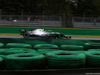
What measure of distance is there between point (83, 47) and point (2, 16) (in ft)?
48.9

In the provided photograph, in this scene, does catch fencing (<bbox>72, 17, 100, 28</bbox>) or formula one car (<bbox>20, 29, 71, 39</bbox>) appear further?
catch fencing (<bbox>72, 17, 100, 28</bbox>)

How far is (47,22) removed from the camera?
20.0m

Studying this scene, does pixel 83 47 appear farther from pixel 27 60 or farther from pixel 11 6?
pixel 11 6

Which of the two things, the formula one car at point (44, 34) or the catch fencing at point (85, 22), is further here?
the catch fencing at point (85, 22)

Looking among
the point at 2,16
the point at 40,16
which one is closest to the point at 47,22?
the point at 40,16

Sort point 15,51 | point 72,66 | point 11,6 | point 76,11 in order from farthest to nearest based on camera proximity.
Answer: point 76,11 → point 11,6 → point 15,51 → point 72,66

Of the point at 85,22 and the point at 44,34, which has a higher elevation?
the point at 85,22

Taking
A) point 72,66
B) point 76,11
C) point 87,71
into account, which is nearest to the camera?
point 87,71

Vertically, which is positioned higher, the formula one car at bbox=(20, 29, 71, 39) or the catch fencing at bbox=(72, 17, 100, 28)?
the catch fencing at bbox=(72, 17, 100, 28)

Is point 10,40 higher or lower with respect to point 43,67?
higher

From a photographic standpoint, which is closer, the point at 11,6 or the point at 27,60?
the point at 27,60

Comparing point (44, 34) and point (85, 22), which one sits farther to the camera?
point (85, 22)

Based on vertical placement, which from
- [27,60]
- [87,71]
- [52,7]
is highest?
[52,7]

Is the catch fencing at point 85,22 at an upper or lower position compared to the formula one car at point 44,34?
upper
